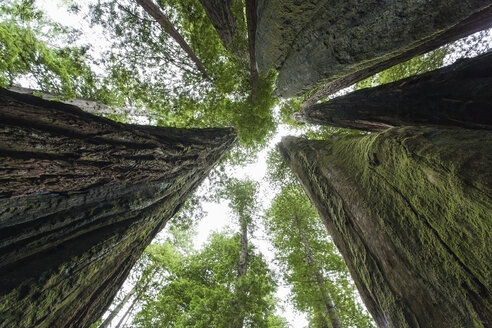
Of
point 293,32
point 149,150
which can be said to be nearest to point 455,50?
point 293,32

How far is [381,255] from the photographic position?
3.11m

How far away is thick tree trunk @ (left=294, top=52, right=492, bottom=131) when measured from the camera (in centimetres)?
287

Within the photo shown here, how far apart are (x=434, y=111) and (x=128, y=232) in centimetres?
534

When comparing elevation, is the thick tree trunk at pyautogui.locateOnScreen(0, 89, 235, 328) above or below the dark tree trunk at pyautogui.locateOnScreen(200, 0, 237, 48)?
below

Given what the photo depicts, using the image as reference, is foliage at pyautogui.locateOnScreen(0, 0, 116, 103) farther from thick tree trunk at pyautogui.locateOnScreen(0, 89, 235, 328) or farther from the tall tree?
the tall tree

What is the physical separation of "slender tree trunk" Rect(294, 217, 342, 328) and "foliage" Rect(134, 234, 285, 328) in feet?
6.06

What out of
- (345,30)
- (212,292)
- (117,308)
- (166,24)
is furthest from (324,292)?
(117,308)

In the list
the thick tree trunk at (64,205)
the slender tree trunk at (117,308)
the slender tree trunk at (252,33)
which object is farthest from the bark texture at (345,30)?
the slender tree trunk at (117,308)

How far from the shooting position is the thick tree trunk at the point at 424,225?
1.70 m

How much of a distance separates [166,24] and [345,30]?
4.70 metres

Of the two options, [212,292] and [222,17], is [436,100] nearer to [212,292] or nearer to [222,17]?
[222,17]

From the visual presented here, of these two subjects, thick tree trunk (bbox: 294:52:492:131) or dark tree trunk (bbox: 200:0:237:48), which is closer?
thick tree trunk (bbox: 294:52:492:131)

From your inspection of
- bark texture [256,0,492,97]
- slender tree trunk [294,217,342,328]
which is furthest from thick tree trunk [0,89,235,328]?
slender tree trunk [294,217,342,328]

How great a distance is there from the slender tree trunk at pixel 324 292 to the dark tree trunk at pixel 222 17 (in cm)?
879
